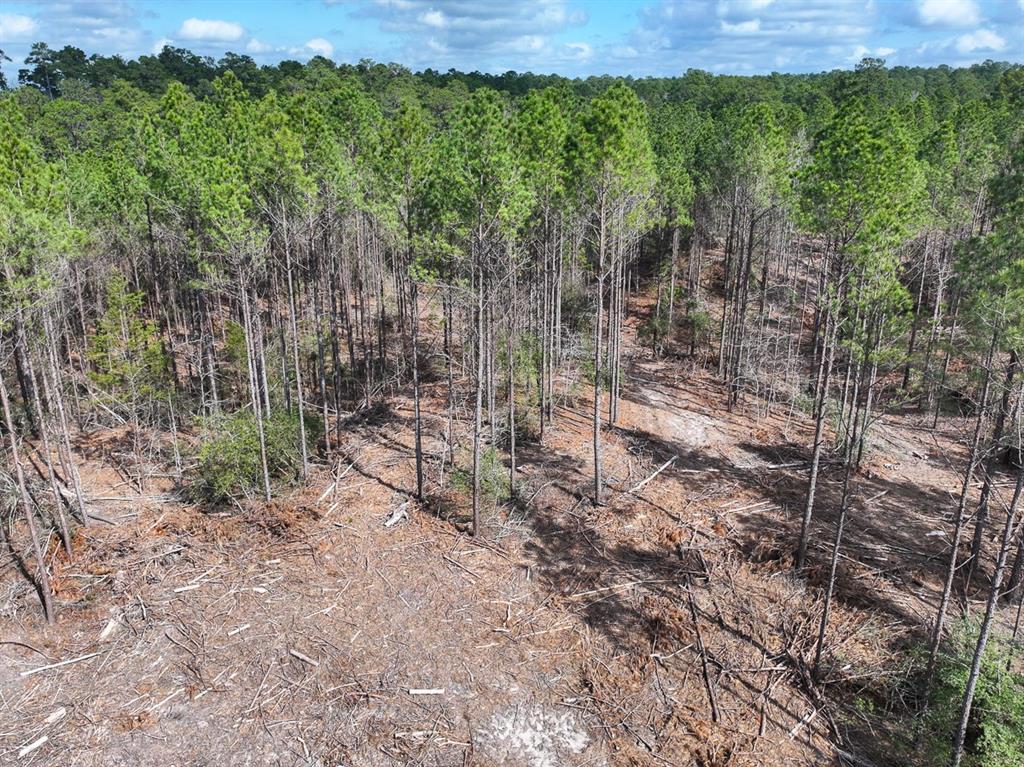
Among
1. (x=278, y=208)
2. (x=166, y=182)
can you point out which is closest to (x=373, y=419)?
(x=278, y=208)

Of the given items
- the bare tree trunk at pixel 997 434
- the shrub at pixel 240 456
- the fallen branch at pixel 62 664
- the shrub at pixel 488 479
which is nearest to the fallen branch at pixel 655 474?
the shrub at pixel 488 479

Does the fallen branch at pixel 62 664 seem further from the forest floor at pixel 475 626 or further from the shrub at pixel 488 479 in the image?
the shrub at pixel 488 479

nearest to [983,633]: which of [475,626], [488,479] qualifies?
[475,626]

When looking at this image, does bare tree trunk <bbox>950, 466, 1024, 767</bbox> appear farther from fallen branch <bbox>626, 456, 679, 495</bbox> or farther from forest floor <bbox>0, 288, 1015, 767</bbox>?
fallen branch <bbox>626, 456, 679, 495</bbox>

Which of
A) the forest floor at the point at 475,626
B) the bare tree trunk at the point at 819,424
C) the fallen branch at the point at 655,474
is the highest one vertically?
the bare tree trunk at the point at 819,424

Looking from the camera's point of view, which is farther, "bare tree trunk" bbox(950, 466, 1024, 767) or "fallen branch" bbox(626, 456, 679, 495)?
"fallen branch" bbox(626, 456, 679, 495)

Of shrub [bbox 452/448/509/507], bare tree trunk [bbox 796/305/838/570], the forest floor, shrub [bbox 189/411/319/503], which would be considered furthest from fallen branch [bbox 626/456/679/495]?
shrub [bbox 189/411/319/503]

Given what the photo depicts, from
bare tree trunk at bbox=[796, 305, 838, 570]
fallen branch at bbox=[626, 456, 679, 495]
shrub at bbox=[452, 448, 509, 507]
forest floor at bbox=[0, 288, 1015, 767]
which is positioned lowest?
forest floor at bbox=[0, 288, 1015, 767]
